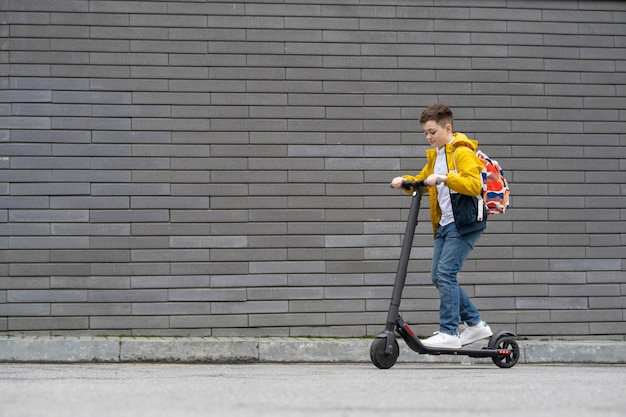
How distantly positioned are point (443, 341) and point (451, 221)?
0.80m

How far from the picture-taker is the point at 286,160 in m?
9.26

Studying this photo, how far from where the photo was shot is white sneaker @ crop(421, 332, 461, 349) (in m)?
7.05

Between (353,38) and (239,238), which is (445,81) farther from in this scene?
(239,238)

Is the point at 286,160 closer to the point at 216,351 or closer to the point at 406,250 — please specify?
the point at 216,351

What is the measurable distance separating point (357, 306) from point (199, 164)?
1.81 metres

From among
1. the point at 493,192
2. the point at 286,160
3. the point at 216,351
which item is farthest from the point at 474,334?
the point at 286,160

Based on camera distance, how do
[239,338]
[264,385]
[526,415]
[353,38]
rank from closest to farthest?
[526,415] → [264,385] → [239,338] → [353,38]

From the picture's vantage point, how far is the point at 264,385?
5750 mm

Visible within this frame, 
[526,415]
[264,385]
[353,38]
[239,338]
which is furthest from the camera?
[353,38]

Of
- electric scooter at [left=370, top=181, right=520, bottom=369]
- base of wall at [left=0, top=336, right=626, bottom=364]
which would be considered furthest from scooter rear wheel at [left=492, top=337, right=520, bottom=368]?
base of wall at [left=0, top=336, right=626, bottom=364]

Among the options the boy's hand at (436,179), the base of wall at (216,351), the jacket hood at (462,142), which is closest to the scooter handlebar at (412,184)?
the boy's hand at (436,179)

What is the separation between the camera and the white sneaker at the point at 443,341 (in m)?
7.05

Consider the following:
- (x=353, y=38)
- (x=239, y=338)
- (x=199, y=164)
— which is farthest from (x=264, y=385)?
(x=353, y=38)

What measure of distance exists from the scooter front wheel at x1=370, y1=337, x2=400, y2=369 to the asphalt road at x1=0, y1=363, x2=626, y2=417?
0.07 m
